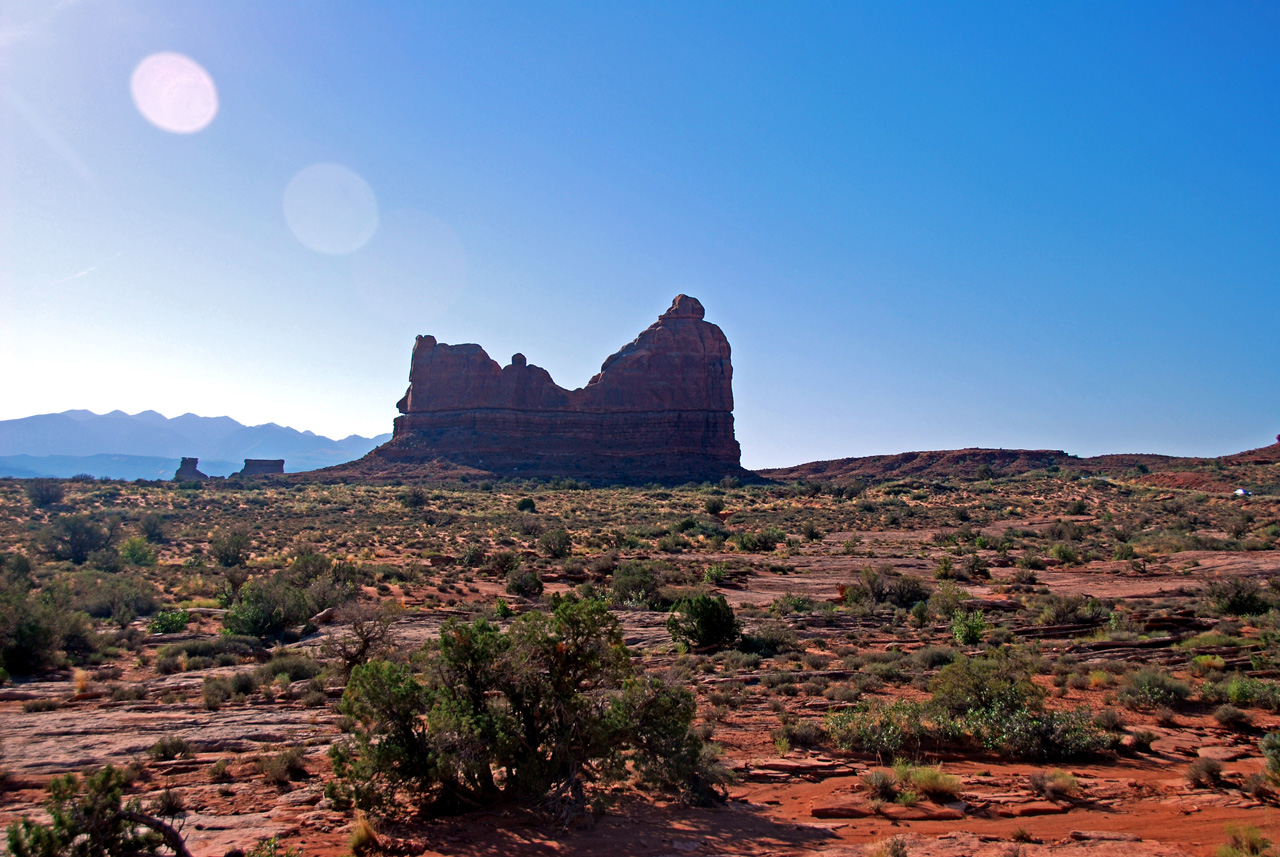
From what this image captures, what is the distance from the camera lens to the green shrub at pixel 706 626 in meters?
13.7

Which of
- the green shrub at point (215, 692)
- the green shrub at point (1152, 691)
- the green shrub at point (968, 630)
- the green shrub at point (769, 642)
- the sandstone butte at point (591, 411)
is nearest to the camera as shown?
the green shrub at point (215, 692)

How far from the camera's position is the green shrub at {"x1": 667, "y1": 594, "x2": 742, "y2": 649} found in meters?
13.7

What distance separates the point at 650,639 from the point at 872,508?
37.1m

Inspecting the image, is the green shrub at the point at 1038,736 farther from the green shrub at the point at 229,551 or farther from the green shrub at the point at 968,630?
the green shrub at the point at 229,551

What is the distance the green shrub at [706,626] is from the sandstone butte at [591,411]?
67.8m

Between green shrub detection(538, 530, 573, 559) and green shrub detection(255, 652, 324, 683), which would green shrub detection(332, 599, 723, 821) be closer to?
green shrub detection(255, 652, 324, 683)

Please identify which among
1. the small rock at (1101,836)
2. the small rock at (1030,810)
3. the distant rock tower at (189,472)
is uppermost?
the distant rock tower at (189,472)

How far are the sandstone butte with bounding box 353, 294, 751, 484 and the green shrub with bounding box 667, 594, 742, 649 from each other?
223 feet

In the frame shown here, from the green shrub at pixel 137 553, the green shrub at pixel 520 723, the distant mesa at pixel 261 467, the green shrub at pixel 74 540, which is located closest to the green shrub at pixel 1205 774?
the green shrub at pixel 520 723

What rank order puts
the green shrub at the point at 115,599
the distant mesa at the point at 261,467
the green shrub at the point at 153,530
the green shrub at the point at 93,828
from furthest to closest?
the distant mesa at the point at 261,467 → the green shrub at the point at 153,530 → the green shrub at the point at 115,599 → the green shrub at the point at 93,828

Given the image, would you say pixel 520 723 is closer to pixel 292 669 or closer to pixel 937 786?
pixel 937 786

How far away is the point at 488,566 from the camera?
24.5 metres

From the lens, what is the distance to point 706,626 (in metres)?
13.6

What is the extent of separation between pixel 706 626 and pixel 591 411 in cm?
8005
